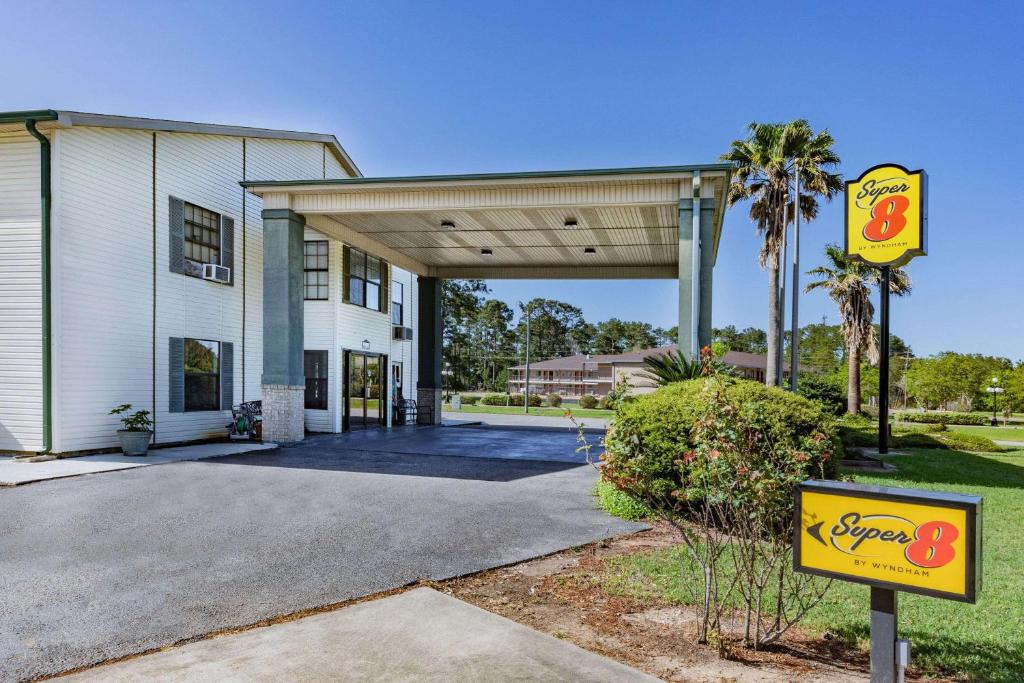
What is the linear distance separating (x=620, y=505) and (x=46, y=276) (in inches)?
Result: 416

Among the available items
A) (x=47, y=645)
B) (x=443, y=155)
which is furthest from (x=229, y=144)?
→ (x=47, y=645)

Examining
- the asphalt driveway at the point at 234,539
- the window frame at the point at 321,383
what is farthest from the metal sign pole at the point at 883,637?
the window frame at the point at 321,383

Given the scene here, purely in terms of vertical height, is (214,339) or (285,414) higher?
(214,339)

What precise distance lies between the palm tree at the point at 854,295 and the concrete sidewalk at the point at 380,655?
27.9 meters

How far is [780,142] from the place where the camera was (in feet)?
79.9

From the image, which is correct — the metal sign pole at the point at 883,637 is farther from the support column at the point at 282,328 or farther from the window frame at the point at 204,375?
the window frame at the point at 204,375

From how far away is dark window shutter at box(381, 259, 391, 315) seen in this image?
1997cm

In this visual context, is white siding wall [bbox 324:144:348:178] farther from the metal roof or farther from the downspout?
the downspout

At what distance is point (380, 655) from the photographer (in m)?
3.53

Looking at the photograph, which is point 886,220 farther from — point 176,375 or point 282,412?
point 176,375

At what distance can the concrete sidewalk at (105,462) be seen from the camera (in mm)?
9445

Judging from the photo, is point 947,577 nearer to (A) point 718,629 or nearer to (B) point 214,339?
(A) point 718,629

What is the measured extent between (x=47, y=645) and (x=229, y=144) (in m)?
13.9

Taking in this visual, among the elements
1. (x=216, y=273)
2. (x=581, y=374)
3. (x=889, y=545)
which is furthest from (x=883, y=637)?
(x=581, y=374)
